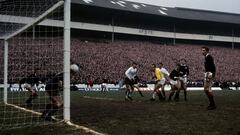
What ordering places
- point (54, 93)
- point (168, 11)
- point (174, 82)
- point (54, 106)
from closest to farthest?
point (54, 106) < point (54, 93) < point (174, 82) < point (168, 11)

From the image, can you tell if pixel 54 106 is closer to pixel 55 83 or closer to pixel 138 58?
pixel 55 83

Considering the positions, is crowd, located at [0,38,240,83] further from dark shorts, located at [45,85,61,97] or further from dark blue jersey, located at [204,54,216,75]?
dark shorts, located at [45,85,61,97]

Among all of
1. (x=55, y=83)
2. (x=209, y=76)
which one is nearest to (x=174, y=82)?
(x=209, y=76)

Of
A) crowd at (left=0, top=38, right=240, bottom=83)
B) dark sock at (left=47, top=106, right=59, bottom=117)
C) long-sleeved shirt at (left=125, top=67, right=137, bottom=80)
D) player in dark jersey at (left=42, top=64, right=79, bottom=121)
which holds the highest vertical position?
crowd at (left=0, top=38, right=240, bottom=83)

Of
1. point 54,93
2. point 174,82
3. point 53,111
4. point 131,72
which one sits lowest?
point 53,111

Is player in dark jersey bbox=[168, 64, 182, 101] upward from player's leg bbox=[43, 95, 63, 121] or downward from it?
upward

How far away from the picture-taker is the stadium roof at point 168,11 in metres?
63.5

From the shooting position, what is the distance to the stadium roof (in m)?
63.5

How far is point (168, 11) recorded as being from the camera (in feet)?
244

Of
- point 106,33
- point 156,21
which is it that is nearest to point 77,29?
point 106,33

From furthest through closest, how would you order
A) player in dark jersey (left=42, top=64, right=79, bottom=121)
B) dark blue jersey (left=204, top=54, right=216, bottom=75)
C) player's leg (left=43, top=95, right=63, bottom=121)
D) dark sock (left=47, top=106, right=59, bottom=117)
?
dark blue jersey (left=204, top=54, right=216, bottom=75) < player in dark jersey (left=42, top=64, right=79, bottom=121) < player's leg (left=43, top=95, right=63, bottom=121) < dark sock (left=47, top=106, right=59, bottom=117)

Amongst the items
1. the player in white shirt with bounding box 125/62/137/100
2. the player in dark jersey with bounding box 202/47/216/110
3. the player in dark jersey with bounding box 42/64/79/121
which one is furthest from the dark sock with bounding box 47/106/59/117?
the player in white shirt with bounding box 125/62/137/100

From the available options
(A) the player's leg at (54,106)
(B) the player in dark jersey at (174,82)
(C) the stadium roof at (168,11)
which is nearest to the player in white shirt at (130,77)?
(B) the player in dark jersey at (174,82)

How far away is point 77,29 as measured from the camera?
62000 mm
